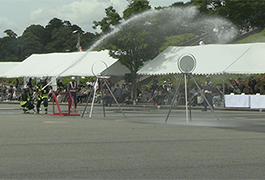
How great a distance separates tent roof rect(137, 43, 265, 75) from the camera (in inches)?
1256

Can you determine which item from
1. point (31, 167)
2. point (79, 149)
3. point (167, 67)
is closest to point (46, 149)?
point (79, 149)

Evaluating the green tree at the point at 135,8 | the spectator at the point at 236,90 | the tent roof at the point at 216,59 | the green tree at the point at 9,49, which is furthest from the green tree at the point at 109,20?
the green tree at the point at 9,49

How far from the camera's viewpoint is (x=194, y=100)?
1368 inches

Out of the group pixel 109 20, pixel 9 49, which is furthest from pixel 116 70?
pixel 9 49

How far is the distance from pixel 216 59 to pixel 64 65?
1448 centimetres

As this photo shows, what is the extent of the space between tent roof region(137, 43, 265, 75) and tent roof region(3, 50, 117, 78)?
5.32 meters

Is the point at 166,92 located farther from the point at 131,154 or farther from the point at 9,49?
the point at 9,49

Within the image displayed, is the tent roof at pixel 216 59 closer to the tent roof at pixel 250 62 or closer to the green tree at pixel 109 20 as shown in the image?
the tent roof at pixel 250 62

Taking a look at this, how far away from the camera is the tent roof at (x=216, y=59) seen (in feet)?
105

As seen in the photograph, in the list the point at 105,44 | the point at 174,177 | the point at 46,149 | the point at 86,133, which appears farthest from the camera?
the point at 105,44

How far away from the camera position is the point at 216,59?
3366cm

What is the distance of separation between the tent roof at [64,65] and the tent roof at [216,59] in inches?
210

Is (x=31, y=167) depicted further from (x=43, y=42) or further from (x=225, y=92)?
(x=43, y=42)

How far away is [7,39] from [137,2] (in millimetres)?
98830
